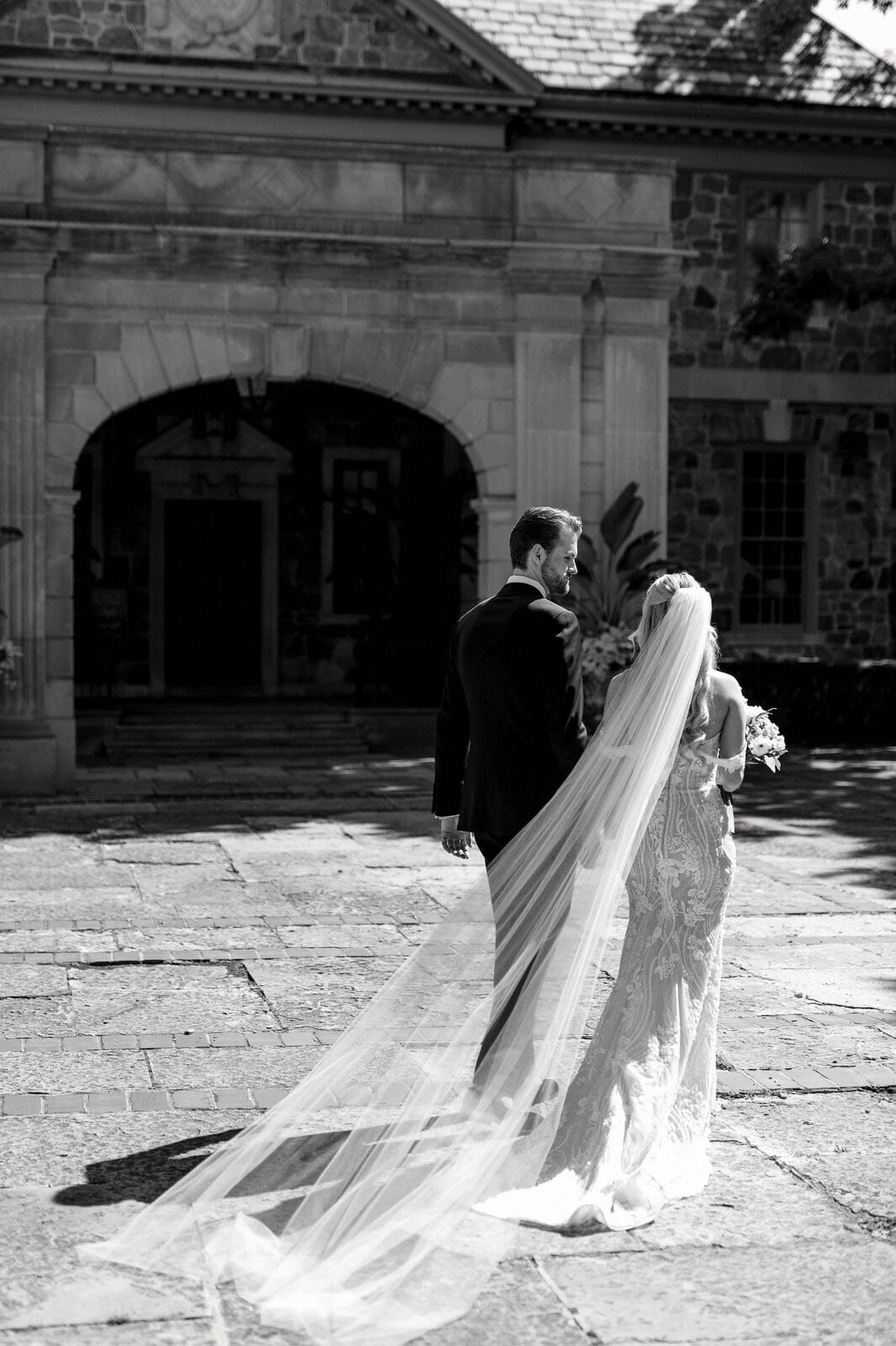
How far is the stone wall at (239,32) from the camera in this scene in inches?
612

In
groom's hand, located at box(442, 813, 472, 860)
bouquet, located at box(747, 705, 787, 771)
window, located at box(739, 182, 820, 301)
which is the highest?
window, located at box(739, 182, 820, 301)

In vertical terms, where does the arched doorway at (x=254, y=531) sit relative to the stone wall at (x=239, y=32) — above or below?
below

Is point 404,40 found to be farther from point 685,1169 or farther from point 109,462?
point 685,1169

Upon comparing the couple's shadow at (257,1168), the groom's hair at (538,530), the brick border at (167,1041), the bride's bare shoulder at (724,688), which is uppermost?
the groom's hair at (538,530)

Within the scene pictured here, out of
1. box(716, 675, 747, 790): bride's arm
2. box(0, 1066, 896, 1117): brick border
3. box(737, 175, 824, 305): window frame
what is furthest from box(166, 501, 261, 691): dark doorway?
box(716, 675, 747, 790): bride's arm

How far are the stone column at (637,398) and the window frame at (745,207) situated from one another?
18.3 feet

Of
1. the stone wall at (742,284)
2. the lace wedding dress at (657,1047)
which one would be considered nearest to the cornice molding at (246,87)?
the stone wall at (742,284)

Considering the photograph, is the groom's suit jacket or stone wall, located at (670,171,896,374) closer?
the groom's suit jacket

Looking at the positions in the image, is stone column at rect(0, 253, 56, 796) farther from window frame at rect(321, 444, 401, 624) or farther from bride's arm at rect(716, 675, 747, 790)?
bride's arm at rect(716, 675, 747, 790)

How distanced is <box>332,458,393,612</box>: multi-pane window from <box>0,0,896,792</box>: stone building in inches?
3.2

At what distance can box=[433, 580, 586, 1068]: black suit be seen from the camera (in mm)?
5613

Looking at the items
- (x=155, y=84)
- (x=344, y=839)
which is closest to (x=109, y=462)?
(x=155, y=84)

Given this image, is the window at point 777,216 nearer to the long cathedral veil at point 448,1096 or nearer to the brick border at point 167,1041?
the brick border at point 167,1041

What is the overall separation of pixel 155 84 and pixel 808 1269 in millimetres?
14012
